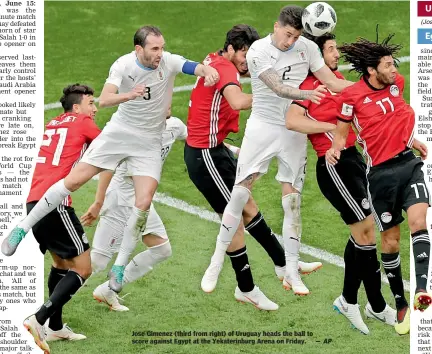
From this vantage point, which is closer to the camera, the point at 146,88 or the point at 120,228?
the point at 146,88

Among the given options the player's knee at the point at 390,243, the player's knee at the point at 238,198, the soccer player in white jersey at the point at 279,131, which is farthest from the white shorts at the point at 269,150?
the player's knee at the point at 390,243

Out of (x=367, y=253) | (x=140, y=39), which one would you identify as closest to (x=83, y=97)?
(x=140, y=39)

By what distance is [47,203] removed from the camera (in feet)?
50.7

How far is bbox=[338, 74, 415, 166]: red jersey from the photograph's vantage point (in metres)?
15.0

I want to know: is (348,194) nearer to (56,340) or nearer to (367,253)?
(367,253)

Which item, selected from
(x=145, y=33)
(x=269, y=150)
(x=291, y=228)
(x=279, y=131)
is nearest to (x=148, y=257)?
(x=291, y=228)

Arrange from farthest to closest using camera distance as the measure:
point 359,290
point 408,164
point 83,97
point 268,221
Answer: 1. point 268,221
2. point 359,290
3. point 83,97
4. point 408,164

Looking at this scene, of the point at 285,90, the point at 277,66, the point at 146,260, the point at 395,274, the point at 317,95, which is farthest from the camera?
the point at 146,260

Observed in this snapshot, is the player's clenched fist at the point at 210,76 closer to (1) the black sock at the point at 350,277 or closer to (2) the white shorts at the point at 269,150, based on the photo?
(2) the white shorts at the point at 269,150

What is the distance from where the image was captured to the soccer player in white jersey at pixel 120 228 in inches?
651

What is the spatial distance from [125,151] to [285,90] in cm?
212

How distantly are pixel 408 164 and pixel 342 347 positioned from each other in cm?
236

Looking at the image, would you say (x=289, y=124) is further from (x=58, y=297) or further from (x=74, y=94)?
(x=58, y=297)

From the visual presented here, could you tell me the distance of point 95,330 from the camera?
16.2 metres
